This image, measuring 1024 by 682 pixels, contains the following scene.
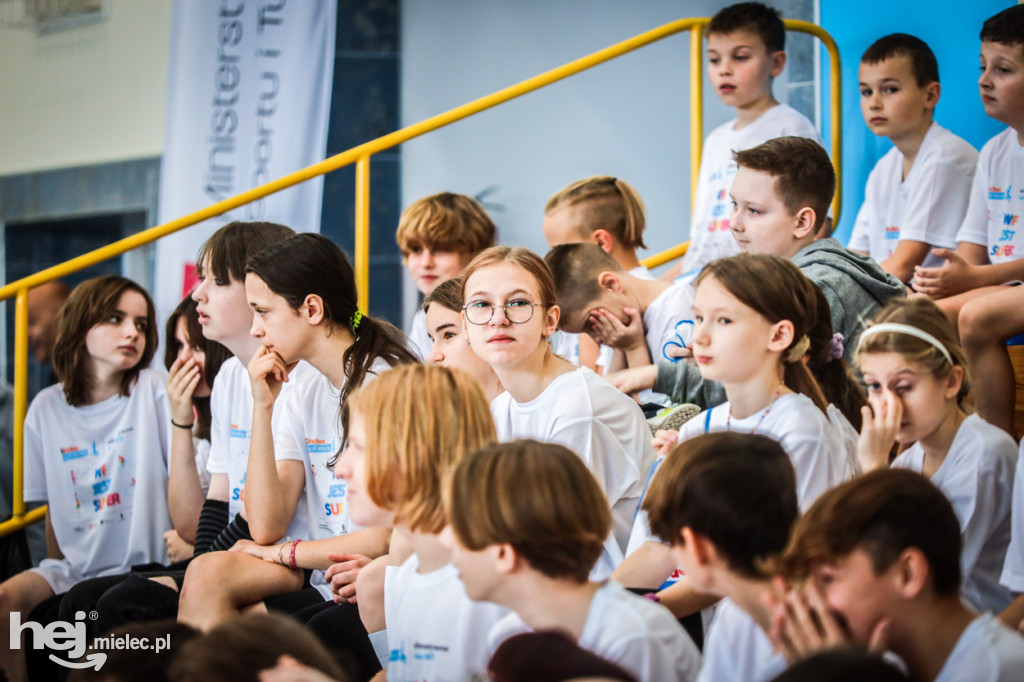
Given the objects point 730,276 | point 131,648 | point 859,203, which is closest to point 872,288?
point 730,276

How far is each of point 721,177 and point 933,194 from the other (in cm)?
68

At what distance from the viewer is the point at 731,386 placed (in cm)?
188

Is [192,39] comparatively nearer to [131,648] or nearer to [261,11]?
[261,11]

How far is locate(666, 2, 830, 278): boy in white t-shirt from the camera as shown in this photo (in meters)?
3.31

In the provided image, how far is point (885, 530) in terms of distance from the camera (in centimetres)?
131

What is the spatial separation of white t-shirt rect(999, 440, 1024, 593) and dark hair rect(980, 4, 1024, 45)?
142 cm

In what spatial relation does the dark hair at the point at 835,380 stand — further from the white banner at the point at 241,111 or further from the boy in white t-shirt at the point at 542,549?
A: the white banner at the point at 241,111

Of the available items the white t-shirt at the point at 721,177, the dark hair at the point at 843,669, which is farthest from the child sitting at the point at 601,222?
the dark hair at the point at 843,669

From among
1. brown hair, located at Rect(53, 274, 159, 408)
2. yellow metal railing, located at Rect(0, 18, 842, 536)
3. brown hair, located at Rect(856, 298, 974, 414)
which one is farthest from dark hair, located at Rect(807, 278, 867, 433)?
brown hair, located at Rect(53, 274, 159, 408)

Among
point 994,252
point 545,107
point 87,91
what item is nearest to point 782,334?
point 994,252

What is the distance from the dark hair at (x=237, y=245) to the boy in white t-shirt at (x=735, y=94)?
1376 millimetres

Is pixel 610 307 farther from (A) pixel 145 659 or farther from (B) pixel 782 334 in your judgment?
(A) pixel 145 659

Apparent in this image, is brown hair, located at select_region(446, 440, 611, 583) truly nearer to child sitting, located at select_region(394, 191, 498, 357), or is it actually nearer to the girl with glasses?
the girl with glasses

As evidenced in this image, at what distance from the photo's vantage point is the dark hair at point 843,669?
98cm
